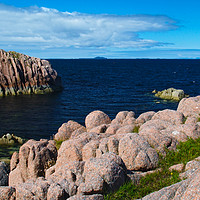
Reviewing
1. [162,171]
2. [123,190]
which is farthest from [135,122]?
[123,190]

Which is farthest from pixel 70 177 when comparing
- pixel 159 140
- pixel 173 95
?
pixel 173 95

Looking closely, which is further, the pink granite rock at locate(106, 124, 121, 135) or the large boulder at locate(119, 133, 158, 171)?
the pink granite rock at locate(106, 124, 121, 135)

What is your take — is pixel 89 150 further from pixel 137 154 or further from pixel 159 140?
pixel 159 140

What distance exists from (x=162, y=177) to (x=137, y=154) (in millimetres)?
1811

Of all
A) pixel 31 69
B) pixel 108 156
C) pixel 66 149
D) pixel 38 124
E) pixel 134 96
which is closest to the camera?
pixel 108 156

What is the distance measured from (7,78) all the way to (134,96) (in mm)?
31337

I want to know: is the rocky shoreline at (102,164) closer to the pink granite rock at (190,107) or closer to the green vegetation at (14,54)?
the pink granite rock at (190,107)

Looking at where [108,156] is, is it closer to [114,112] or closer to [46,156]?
[46,156]

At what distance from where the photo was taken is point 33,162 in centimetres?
1591

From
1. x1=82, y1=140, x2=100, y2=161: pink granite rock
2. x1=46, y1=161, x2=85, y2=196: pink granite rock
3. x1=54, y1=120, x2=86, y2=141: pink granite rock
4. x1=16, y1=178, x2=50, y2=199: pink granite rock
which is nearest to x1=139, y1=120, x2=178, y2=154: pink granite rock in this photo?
x1=82, y1=140, x2=100, y2=161: pink granite rock

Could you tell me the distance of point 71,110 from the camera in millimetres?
45031

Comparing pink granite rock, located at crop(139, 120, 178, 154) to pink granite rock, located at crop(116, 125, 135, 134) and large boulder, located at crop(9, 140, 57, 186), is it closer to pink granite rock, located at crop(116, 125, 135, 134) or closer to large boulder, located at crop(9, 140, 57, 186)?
pink granite rock, located at crop(116, 125, 135, 134)

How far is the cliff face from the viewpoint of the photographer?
58781mm

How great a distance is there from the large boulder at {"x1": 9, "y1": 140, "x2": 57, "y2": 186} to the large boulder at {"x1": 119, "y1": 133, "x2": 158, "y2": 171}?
633 cm
